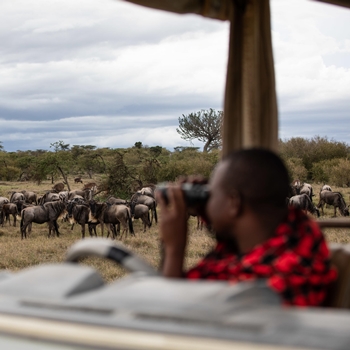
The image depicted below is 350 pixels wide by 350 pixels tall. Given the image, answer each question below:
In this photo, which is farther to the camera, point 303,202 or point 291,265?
point 303,202

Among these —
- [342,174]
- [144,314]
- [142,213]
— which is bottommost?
[142,213]

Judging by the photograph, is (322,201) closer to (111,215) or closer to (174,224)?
(111,215)

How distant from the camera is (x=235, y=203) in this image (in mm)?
1593

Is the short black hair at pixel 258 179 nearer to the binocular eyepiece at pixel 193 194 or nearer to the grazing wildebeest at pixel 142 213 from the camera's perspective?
the binocular eyepiece at pixel 193 194

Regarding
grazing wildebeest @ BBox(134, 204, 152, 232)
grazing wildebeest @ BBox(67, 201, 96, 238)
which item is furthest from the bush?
grazing wildebeest @ BBox(67, 201, 96, 238)

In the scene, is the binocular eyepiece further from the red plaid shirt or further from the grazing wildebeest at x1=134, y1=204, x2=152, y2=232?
the grazing wildebeest at x1=134, y1=204, x2=152, y2=232

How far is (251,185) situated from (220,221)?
→ 0.50 ft

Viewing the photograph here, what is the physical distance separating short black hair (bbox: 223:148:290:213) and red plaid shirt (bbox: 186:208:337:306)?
8 cm

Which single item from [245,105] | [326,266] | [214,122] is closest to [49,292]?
[326,266]

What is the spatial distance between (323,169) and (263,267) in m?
33.4

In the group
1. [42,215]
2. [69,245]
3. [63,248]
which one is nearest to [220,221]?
[63,248]

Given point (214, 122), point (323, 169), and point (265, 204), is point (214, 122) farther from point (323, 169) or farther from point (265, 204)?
point (265, 204)

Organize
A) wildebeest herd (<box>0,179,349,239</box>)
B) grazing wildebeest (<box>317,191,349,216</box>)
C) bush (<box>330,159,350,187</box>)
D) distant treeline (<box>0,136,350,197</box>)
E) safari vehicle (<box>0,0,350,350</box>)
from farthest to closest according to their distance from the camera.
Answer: bush (<box>330,159,350,187</box>) < distant treeline (<box>0,136,350,197</box>) < grazing wildebeest (<box>317,191,349,216</box>) < wildebeest herd (<box>0,179,349,239</box>) < safari vehicle (<box>0,0,350,350</box>)

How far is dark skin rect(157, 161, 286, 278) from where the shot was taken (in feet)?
5.27
